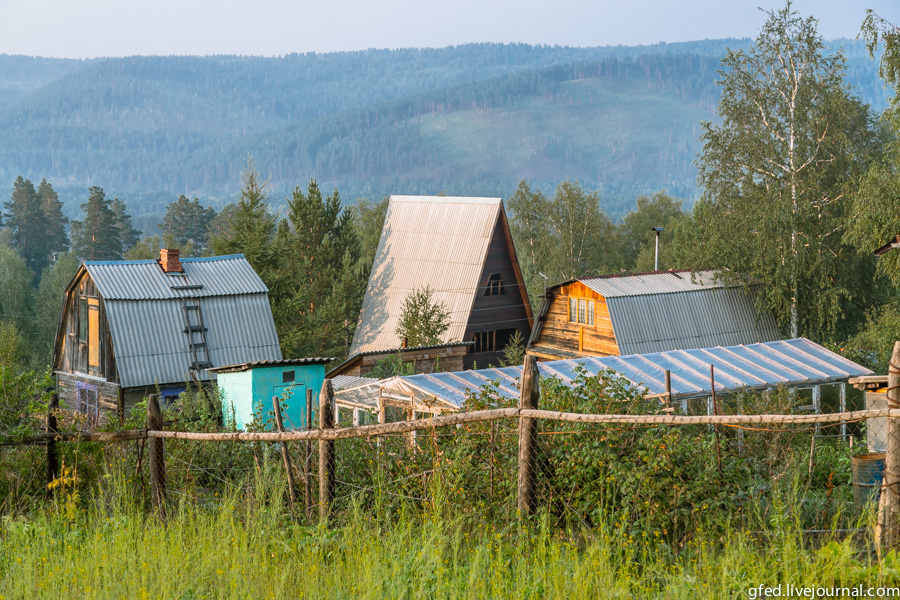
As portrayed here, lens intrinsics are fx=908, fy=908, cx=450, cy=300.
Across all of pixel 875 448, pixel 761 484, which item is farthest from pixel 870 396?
pixel 761 484

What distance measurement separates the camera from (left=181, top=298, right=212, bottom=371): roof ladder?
1148 inches

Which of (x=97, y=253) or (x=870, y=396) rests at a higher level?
(x=97, y=253)

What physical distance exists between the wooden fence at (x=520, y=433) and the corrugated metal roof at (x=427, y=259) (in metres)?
30.9

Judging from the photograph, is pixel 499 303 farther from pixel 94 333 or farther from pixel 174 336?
pixel 94 333

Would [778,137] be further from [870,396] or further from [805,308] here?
[870,396]

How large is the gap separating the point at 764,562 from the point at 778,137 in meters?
31.3

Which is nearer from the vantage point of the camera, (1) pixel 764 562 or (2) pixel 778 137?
(1) pixel 764 562

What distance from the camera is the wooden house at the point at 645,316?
111 feet

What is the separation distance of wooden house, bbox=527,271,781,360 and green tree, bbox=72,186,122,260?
68.9 m

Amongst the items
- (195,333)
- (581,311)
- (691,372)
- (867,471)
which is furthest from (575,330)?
(867,471)

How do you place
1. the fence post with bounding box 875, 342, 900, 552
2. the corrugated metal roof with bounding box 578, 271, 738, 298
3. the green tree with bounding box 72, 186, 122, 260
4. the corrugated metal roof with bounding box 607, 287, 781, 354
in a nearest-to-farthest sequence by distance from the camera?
1. the fence post with bounding box 875, 342, 900, 552
2. the corrugated metal roof with bounding box 607, 287, 781, 354
3. the corrugated metal roof with bounding box 578, 271, 738, 298
4. the green tree with bounding box 72, 186, 122, 260

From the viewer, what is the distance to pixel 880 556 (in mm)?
6016

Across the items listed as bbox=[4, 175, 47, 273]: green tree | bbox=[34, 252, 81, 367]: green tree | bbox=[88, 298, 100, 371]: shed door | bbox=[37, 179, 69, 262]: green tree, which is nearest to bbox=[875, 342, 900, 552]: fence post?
bbox=[88, 298, 100, 371]: shed door

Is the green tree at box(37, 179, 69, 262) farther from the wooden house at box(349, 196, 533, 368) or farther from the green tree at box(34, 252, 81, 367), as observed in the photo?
the wooden house at box(349, 196, 533, 368)
